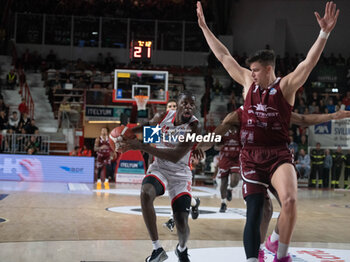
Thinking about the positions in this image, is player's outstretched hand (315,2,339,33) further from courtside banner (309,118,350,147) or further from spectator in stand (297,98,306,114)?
spectator in stand (297,98,306,114)

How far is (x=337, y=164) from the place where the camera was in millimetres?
19125

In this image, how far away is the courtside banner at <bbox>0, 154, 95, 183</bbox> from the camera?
16.4 metres

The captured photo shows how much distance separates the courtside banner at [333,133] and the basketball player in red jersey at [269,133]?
50.2 ft

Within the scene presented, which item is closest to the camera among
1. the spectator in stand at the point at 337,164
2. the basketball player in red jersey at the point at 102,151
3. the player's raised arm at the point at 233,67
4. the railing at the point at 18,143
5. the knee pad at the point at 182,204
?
the player's raised arm at the point at 233,67

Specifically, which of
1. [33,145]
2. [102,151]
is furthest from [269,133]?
[33,145]

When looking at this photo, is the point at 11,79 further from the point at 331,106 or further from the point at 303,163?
the point at 331,106

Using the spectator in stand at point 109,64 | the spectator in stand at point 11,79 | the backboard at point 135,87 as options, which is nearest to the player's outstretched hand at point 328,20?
the backboard at point 135,87

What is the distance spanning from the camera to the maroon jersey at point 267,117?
403 cm

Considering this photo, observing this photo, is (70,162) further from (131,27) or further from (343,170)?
(131,27)

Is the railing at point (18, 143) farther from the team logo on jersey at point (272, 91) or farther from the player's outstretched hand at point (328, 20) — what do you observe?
the player's outstretched hand at point (328, 20)

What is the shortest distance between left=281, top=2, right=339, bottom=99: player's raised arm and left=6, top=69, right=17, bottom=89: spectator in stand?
21.9 m

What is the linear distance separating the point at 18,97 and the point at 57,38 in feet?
15.5

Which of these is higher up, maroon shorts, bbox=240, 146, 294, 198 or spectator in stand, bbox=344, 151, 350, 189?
maroon shorts, bbox=240, 146, 294, 198

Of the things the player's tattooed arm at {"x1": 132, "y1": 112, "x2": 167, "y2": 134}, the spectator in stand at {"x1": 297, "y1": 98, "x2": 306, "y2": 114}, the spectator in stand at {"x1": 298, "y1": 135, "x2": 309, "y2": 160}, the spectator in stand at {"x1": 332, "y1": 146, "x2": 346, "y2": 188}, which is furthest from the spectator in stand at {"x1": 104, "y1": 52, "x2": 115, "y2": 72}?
the player's tattooed arm at {"x1": 132, "y1": 112, "x2": 167, "y2": 134}
